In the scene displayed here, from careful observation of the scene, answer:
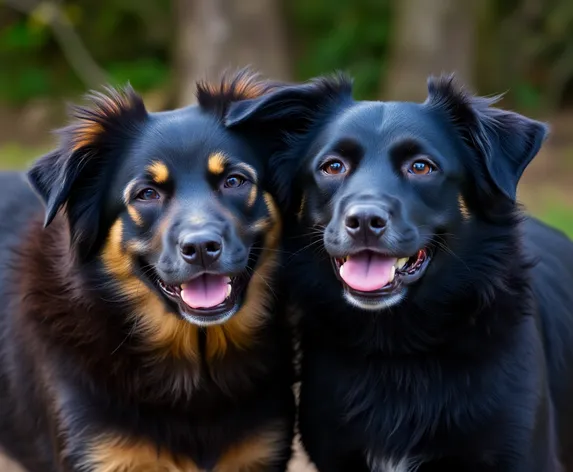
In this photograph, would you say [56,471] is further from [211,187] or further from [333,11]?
[333,11]

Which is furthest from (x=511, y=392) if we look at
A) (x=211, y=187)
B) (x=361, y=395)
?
(x=211, y=187)

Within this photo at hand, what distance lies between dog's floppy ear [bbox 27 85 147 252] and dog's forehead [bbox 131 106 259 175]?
0.12 meters

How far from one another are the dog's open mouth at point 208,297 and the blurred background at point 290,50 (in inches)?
278

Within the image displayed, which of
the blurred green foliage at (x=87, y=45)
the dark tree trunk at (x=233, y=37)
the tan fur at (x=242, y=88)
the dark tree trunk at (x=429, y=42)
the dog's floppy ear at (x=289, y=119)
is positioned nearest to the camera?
the dog's floppy ear at (x=289, y=119)

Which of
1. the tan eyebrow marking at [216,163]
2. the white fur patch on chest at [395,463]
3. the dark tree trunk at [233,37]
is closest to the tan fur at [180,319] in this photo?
the tan eyebrow marking at [216,163]

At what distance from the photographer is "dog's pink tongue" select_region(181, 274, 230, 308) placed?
148 inches

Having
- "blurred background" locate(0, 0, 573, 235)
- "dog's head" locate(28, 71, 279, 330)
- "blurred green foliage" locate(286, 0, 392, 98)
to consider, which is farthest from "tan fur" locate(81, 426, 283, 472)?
"blurred green foliage" locate(286, 0, 392, 98)

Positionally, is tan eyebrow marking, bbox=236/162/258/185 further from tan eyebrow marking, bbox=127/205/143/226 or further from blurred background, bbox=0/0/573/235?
blurred background, bbox=0/0/573/235

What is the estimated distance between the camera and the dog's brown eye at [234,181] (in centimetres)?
394

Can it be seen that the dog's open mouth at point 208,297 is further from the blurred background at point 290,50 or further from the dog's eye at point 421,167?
the blurred background at point 290,50

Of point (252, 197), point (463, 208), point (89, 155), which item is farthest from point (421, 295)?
point (89, 155)

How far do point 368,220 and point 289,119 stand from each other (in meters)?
0.81

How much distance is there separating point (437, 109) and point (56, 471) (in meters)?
2.12

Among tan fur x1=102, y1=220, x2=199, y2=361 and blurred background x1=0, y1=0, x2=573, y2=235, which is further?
blurred background x1=0, y1=0, x2=573, y2=235
